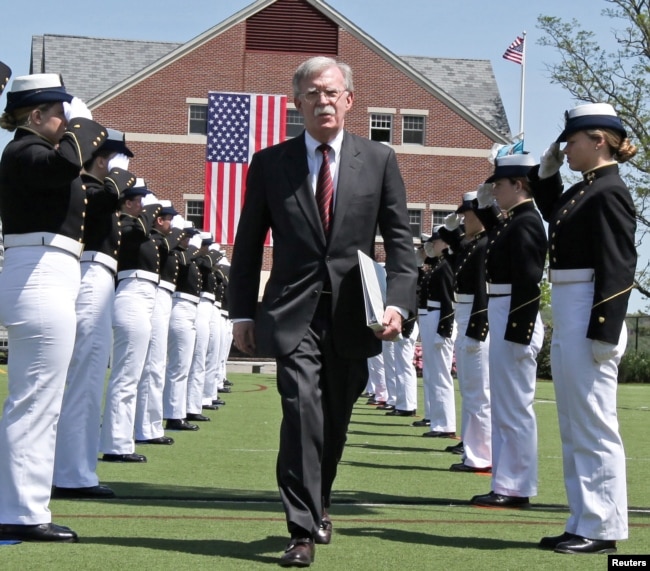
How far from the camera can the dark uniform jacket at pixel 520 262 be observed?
8.57m

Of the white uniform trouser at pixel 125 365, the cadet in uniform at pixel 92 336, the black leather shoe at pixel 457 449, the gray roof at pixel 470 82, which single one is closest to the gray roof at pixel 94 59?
the gray roof at pixel 470 82

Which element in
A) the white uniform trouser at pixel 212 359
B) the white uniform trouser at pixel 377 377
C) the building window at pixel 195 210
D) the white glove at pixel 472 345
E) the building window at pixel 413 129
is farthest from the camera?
the building window at pixel 413 129

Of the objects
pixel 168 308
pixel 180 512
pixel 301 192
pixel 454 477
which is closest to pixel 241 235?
pixel 301 192

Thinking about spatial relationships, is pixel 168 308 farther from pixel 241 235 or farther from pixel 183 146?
pixel 183 146

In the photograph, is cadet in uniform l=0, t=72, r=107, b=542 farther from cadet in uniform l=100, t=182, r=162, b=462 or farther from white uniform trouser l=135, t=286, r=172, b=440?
white uniform trouser l=135, t=286, r=172, b=440

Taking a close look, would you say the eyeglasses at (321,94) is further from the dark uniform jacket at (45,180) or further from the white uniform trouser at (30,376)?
the white uniform trouser at (30,376)

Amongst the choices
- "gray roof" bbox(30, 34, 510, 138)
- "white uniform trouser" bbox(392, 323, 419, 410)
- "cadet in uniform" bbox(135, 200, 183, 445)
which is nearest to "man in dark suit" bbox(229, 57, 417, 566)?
"cadet in uniform" bbox(135, 200, 183, 445)

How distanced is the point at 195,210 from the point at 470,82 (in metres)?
12.6

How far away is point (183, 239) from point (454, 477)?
6.09 metres

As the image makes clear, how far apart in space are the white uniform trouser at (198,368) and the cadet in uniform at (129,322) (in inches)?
203

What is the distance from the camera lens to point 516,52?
42.3m

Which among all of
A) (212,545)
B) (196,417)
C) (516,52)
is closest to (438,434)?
(196,417)

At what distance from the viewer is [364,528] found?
24.0 feet

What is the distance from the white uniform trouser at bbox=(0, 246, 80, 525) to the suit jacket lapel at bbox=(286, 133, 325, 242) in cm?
130
